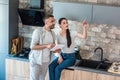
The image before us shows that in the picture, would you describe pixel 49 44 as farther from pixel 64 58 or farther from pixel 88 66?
pixel 88 66

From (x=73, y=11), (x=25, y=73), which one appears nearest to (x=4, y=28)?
(x=25, y=73)

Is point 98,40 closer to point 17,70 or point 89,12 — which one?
point 89,12

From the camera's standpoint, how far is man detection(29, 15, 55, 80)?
4273mm

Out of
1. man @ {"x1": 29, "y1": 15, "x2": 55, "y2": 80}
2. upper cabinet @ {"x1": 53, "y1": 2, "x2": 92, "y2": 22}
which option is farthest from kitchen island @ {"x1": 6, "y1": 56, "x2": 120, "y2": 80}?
upper cabinet @ {"x1": 53, "y1": 2, "x2": 92, "y2": 22}

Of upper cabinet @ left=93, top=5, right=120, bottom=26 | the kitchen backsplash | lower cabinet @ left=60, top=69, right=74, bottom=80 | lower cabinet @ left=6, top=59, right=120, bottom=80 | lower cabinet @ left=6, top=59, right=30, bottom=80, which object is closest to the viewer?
upper cabinet @ left=93, top=5, right=120, bottom=26

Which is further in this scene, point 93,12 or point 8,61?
point 8,61

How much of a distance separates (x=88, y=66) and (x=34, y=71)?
0.97 metres

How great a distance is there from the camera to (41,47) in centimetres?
429

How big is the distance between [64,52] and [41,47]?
468mm

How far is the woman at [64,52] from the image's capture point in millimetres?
4504

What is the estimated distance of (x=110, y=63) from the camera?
4.78 meters

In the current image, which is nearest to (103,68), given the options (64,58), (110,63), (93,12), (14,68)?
(110,63)

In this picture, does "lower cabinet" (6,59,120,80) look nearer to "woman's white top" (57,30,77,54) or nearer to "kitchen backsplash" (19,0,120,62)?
"woman's white top" (57,30,77,54)

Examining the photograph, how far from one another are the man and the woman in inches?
5.6
